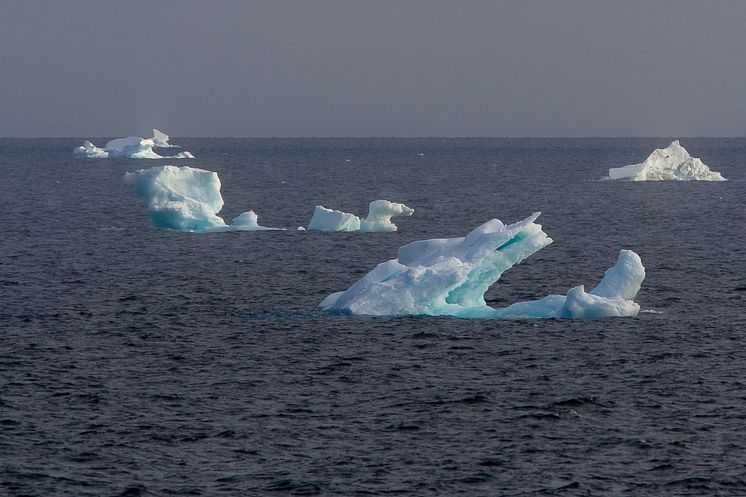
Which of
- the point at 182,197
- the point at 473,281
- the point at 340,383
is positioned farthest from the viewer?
the point at 182,197

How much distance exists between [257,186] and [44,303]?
240ft

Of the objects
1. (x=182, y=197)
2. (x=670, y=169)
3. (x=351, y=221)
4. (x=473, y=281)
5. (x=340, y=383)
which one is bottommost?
(x=340, y=383)

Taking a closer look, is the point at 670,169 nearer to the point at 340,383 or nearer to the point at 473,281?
the point at 473,281

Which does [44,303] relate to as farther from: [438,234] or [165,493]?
[438,234]

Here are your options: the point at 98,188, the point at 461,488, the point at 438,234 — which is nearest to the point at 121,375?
the point at 461,488

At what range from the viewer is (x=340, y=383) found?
24.3m

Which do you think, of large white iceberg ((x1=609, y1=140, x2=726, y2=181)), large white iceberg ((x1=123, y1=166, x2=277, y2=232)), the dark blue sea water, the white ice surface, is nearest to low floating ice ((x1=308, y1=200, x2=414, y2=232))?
the white ice surface

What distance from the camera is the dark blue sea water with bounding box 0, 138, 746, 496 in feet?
60.4

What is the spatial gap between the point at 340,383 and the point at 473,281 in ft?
28.2

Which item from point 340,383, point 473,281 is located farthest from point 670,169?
point 340,383

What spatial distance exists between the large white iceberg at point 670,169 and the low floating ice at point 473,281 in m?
68.1

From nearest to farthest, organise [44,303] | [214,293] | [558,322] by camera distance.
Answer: [558,322], [44,303], [214,293]

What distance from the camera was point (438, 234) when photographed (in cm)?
5709

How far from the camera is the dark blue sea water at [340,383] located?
60.4ft
